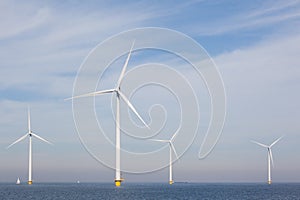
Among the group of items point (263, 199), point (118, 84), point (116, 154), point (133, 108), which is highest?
point (118, 84)

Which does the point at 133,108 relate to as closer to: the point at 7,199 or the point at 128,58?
the point at 128,58

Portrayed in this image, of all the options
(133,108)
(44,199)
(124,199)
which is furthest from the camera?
(44,199)

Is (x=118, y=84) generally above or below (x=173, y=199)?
above

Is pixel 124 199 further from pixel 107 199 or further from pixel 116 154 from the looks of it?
pixel 116 154

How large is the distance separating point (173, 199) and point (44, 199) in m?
A: 37.7

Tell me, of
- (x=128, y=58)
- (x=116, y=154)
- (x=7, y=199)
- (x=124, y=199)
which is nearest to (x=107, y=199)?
(x=124, y=199)

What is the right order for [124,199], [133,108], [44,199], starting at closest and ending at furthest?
[133,108] < [124,199] < [44,199]

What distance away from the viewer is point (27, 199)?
469ft

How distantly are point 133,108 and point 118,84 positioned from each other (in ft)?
129

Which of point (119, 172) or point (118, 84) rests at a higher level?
point (118, 84)

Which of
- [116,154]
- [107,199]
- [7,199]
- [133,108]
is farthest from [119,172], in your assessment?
[133,108]

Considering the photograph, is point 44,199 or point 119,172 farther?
point 119,172

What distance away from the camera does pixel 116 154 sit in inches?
5925

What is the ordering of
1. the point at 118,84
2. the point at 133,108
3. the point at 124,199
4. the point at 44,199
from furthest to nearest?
1. the point at 118,84
2. the point at 44,199
3. the point at 124,199
4. the point at 133,108
